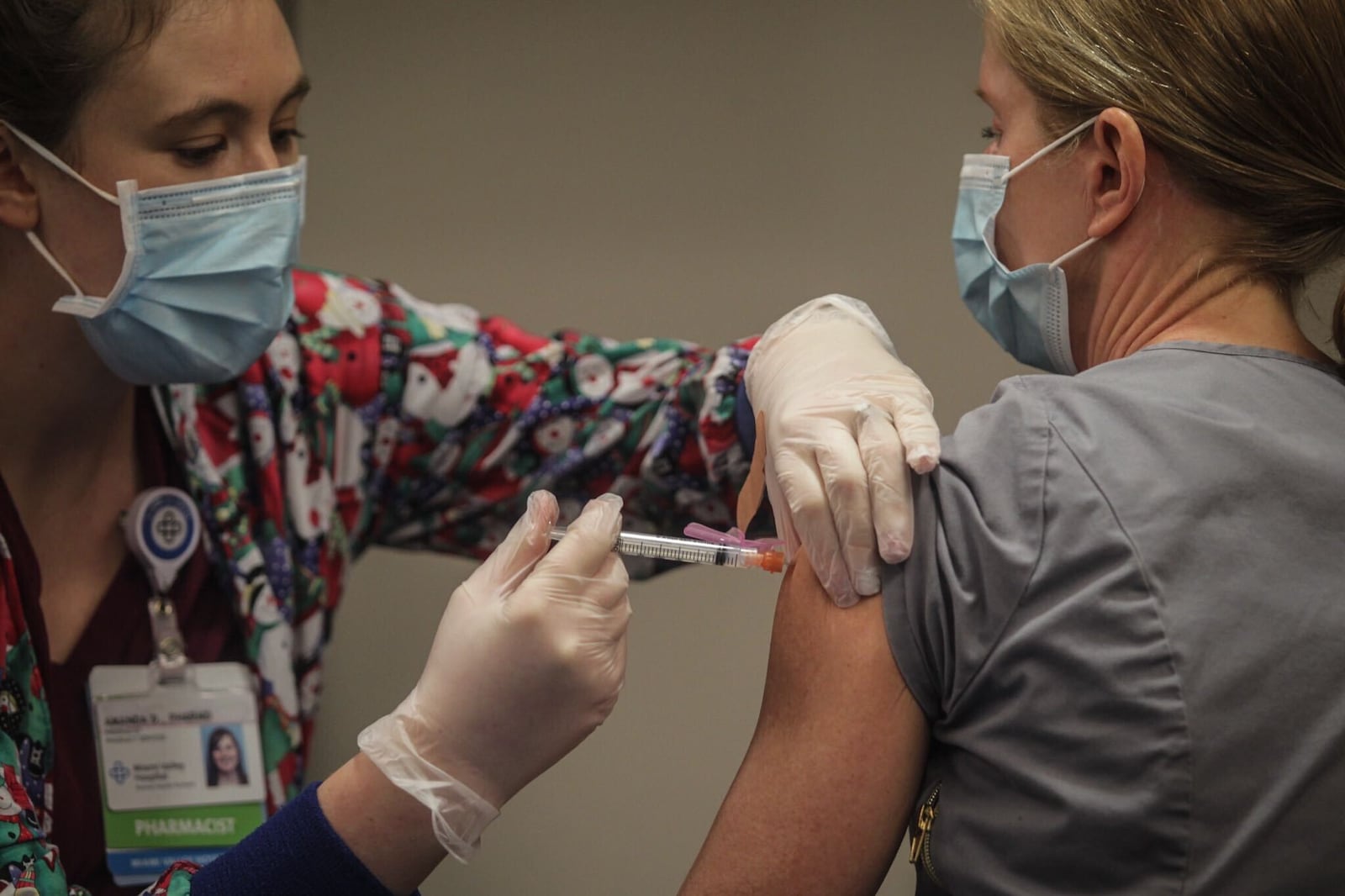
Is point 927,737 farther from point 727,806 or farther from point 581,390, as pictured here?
point 581,390

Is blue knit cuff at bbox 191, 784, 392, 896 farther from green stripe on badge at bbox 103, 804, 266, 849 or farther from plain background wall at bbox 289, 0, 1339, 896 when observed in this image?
plain background wall at bbox 289, 0, 1339, 896

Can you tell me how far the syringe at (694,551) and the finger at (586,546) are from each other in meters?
0.02

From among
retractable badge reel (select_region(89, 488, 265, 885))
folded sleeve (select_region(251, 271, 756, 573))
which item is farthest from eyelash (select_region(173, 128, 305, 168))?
retractable badge reel (select_region(89, 488, 265, 885))

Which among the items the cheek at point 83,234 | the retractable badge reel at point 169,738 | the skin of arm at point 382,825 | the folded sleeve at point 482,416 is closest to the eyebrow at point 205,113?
the cheek at point 83,234

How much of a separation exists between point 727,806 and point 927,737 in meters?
0.17

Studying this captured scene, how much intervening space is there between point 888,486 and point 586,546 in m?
0.25

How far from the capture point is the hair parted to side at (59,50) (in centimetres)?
129

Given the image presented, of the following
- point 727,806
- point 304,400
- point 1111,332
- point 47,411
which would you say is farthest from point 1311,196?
point 47,411

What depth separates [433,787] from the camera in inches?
41.9

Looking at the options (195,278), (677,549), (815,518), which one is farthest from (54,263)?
(815,518)

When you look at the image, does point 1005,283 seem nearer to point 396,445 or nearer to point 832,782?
point 832,782

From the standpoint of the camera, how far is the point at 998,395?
1.04 metres

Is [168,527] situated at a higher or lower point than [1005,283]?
lower

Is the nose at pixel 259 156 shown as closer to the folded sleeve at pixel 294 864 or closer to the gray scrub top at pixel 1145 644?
the folded sleeve at pixel 294 864
